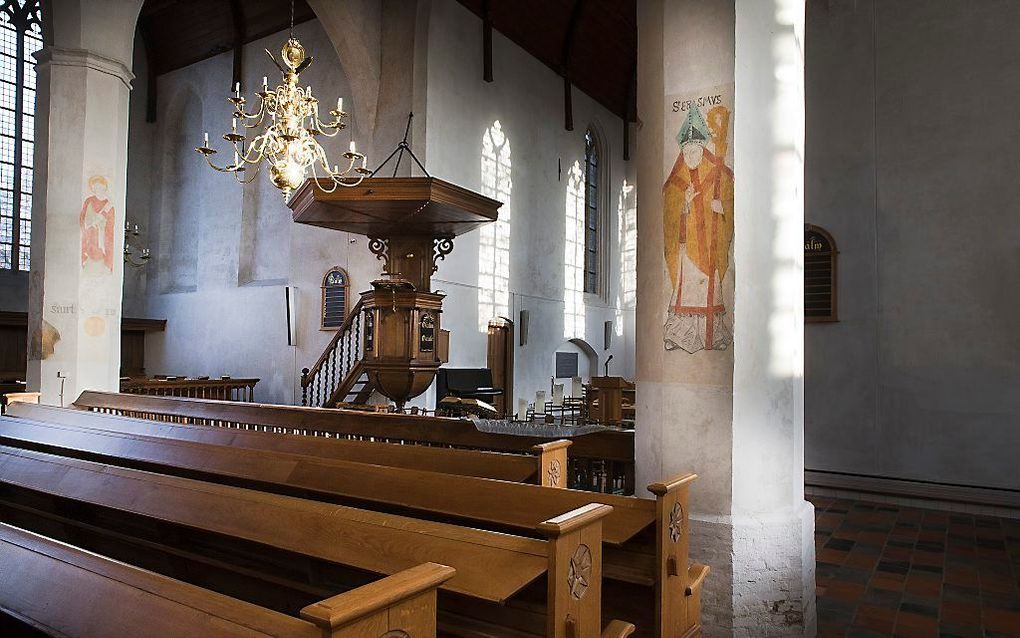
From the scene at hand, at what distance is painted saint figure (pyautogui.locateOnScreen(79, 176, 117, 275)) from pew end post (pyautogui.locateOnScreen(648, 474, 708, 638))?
6036 millimetres

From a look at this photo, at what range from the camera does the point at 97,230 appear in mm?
6566

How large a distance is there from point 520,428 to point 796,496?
151cm

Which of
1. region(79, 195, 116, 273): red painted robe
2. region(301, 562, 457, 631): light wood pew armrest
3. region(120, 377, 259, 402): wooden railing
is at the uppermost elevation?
region(79, 195, 116, 273): red painted robe

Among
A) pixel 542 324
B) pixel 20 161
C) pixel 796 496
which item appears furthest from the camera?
pixel 542 324

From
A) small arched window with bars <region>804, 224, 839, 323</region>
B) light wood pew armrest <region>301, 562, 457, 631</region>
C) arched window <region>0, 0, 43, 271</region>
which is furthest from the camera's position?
arched window <region>0, 0, 43, 271</region>

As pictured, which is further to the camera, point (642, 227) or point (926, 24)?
point (926, 24)

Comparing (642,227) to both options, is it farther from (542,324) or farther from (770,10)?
(542,324)

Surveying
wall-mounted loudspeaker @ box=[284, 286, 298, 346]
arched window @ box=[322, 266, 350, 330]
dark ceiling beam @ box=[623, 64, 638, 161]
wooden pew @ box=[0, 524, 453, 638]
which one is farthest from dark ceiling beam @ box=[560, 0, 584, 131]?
wooden pew @ box=[0, 524, 453, 638]

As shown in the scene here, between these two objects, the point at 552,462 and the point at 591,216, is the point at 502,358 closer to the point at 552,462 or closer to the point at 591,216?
the point at 591,216

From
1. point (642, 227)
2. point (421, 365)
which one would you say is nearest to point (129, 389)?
point (421, 365)

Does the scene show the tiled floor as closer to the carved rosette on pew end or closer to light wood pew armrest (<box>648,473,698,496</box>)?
light wood pew armrest (<box>648,473,698,496</box>)

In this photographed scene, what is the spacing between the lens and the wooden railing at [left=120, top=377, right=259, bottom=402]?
956cm

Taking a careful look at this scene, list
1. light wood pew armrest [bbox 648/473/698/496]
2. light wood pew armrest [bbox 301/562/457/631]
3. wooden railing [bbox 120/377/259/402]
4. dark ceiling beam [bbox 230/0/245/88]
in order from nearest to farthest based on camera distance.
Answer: light wood pew armrest [bbox 301/562/457/631] < light wood pew armrest [bbox 648/473/698/496] < wooden railing [bbox 120/377/259/402] < dark ceiling beam [bbox 230/0/245/88]

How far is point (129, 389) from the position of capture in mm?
9344
